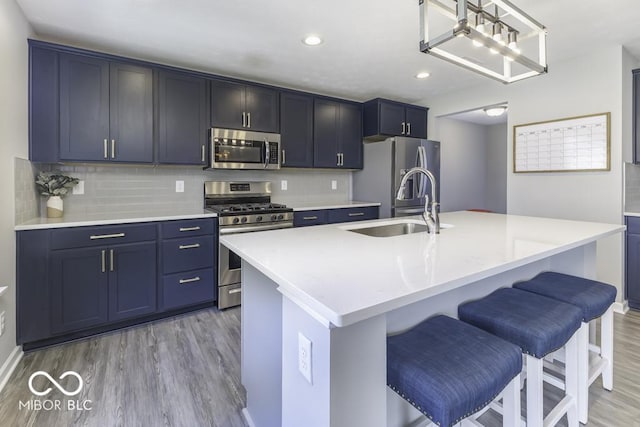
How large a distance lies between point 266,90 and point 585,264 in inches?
123

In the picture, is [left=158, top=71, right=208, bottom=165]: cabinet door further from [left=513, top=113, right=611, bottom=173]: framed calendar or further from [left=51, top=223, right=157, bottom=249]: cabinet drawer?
[left=513, top=113, right=611, bottom=173]: framed calendar

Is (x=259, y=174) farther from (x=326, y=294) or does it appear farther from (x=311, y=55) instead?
(x=326, y=294)

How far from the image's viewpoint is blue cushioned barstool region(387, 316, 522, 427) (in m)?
0.88

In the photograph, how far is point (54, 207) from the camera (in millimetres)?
2541

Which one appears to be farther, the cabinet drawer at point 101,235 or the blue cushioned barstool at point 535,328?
the cabinet drawer at point 101,235

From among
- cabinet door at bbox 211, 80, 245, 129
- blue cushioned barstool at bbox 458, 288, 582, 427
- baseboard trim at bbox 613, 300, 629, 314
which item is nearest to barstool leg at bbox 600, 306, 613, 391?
blue cushioned barstool at bbox 458, 288, 582, 427

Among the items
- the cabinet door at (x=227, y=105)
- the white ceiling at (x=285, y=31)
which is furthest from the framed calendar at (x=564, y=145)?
the cabinet door at (x=227, y=105)

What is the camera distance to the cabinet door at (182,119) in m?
2.88

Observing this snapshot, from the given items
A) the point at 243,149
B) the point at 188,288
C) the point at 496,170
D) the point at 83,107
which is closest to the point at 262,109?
the point at 243,149

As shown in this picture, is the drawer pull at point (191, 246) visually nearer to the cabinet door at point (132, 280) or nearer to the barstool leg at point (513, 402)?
the cabinet door at point (132, 280)

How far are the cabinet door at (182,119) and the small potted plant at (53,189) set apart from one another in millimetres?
758

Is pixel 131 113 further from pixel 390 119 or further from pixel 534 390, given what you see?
pixel 534 390

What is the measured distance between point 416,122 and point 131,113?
11.1 ft

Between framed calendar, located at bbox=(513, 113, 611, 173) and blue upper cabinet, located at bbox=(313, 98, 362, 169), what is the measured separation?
1.83 metres
